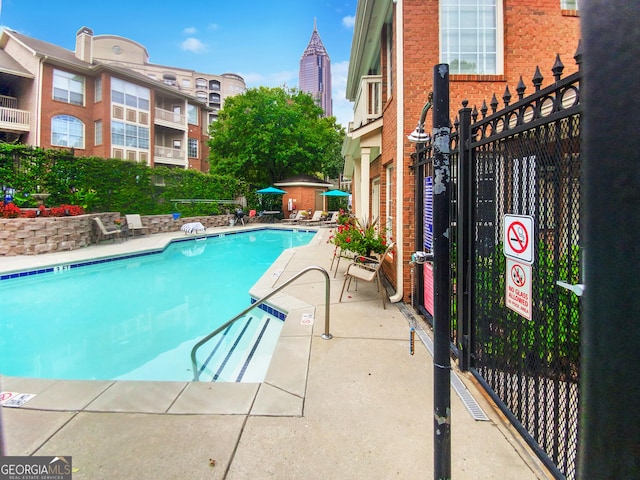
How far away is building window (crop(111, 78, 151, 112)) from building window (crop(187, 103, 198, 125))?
184 inches

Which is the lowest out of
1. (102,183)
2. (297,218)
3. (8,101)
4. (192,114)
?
(297,218)

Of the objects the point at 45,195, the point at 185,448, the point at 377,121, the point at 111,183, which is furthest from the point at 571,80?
the point at 111,183

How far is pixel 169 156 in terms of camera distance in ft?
99.3

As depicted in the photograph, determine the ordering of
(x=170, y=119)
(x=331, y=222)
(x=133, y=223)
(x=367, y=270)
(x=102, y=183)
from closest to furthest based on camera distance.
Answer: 1. (x=367, y=270)
2. (x=102, y=183)
3. (x=133, y=223)
4. (x=331, y=222)
5. (x=170, y=119)

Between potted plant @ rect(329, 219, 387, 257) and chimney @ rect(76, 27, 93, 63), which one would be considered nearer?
potted plant @ rect(329, 219, 387, 257)

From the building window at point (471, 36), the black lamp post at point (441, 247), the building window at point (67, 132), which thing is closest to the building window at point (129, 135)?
the building window at point (67, 132)

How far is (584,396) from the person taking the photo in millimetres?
497

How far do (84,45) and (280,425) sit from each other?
3301cm

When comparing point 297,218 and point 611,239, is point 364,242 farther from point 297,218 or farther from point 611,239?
point 297,218

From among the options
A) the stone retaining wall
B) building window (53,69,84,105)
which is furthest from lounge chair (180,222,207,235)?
building window (53,69,84,105)

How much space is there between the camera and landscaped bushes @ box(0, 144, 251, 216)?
11672 mm

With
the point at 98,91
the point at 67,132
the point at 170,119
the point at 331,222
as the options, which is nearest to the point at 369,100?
the point at 331,222

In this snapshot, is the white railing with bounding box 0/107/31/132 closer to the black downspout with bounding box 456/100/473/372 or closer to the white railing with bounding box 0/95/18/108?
the white railing with bounding box 0/95/18/108

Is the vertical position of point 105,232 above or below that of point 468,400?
above
